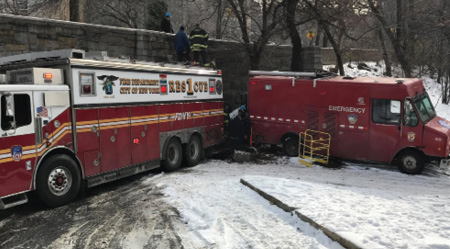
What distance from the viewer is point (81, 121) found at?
782 centimetres

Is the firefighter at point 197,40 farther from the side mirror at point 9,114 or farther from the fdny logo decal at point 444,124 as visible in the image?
the fdny logo decal at point 444,124

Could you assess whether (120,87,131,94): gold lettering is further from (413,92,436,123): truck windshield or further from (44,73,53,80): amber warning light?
(413,92,436,123): truck windshield

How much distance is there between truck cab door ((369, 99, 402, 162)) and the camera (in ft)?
36.9

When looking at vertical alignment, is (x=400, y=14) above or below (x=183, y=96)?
above

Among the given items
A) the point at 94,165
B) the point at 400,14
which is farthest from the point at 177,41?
the point at 400,14

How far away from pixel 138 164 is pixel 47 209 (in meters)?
2.56

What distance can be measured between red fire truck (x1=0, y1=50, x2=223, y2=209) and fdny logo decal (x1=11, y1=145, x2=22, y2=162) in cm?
2

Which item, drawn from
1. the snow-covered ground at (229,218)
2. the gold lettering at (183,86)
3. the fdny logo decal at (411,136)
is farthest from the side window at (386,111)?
the gold lettering at (183,86)

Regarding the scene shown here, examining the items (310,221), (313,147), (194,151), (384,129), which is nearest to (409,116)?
(384,129)

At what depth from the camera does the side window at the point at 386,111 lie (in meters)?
11.2

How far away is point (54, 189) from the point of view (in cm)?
741

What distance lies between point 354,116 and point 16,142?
948 cm

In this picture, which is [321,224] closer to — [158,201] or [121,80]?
[158,201]

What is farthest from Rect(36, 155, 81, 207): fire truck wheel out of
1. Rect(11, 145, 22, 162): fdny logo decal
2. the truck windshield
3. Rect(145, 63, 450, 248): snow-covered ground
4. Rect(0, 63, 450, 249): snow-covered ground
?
the truck windshield
